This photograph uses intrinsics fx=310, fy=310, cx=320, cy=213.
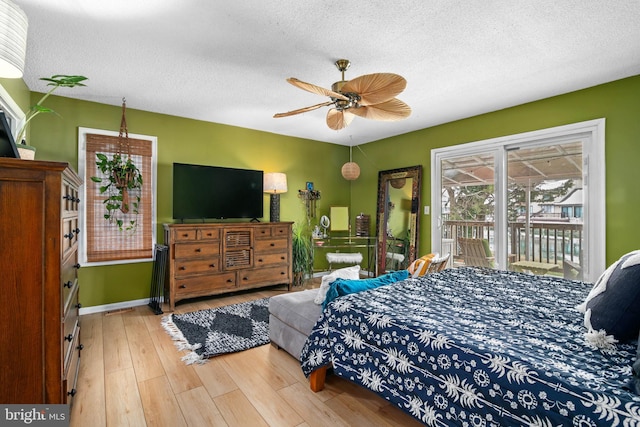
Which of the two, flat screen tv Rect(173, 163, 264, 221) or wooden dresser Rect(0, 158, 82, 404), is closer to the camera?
wooden dresser Rect(0, 158, 82, 404)

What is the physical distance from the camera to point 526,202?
368cm

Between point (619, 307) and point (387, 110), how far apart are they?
6.59 ft

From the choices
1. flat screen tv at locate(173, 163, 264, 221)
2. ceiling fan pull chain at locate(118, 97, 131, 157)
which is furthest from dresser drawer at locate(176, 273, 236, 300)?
ceiling fan pull chain at locate(118, 97, 131, 157)

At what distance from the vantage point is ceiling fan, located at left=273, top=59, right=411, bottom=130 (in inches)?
82.7

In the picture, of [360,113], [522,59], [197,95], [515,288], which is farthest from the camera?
[197,95]

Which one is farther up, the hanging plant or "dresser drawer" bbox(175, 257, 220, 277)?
the hanging plant

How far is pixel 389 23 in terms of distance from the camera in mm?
2082

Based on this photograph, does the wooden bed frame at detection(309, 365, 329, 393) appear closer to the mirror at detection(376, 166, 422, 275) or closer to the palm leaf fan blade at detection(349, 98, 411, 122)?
the palm leaf fan blade at detection(349, 98, 411, 122)

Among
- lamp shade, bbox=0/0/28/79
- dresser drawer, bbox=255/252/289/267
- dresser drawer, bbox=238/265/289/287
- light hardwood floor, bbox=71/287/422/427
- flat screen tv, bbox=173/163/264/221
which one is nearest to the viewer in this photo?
lamp shade, bbox=0/0/28/79

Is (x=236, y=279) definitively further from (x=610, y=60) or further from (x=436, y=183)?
(x=610, y=60)

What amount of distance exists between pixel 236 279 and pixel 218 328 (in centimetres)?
112

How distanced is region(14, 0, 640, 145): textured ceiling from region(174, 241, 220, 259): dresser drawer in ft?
5.60

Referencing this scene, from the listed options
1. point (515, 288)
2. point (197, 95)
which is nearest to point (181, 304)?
point (197, 95)

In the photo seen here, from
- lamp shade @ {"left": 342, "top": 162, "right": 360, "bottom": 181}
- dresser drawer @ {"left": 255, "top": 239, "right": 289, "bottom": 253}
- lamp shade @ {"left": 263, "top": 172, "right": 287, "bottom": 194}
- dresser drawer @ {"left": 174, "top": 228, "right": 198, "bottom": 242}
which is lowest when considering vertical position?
dresser drawer @ {"left": 255, "top": 239, "right": 289, "bottom": 253}
